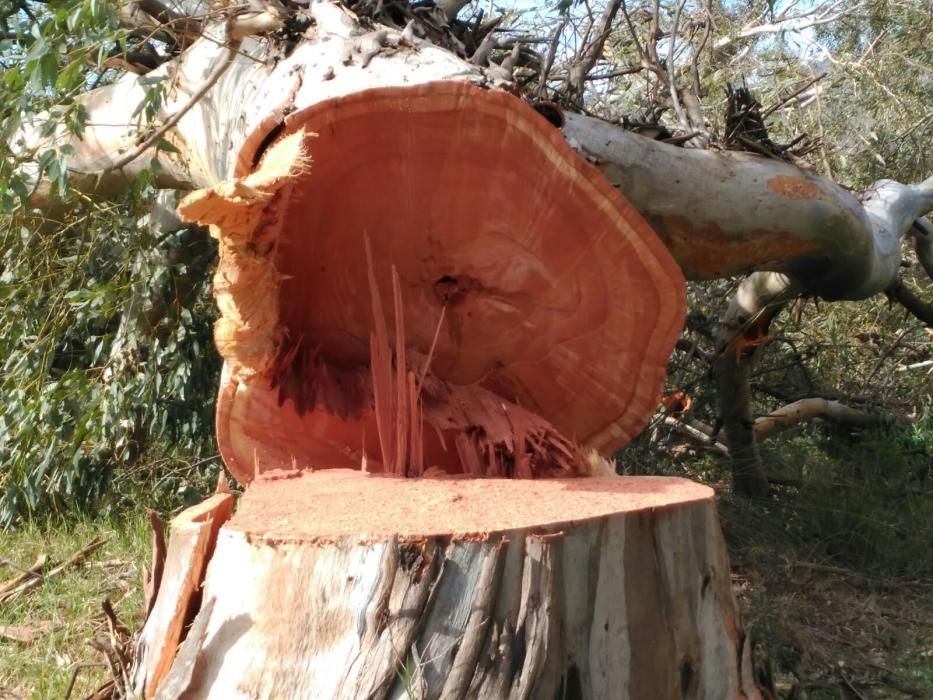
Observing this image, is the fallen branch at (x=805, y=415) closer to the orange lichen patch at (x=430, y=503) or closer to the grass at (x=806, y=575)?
the grass at (x=806, y=575)

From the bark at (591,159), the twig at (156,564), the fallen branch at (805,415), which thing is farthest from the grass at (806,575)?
the bark at (591,159)

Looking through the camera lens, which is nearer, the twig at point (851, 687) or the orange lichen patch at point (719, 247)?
the twig at point (851, 687)

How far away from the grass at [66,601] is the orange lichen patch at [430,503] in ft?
2.65

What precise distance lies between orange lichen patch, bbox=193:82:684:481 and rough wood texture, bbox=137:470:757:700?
49 cm

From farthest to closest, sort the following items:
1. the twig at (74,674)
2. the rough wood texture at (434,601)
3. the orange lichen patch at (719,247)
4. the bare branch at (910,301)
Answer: the bare branch at (910,301)
the orange lichen patch at (719,247)
the twig at (74,674)
the rough wood texture at (434,601)

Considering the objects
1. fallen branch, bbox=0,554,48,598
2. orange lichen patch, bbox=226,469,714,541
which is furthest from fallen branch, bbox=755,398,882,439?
fallen branch, bbox=0,554,48,598

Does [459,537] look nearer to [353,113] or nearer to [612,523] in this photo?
[612,523]

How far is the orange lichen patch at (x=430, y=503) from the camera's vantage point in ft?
5.05

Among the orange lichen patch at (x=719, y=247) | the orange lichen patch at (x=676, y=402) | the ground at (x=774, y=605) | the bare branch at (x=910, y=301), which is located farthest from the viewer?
the bare branch at (x=910, y=301)

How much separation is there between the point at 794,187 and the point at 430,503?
5.91ft

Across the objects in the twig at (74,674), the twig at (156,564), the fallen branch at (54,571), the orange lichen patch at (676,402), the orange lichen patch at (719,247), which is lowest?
the fallen branch at (54,571)

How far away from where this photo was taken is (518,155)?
77.4 inches

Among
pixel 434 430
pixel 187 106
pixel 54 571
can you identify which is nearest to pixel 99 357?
pixel 54 571

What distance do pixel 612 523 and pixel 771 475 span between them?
114 inches
